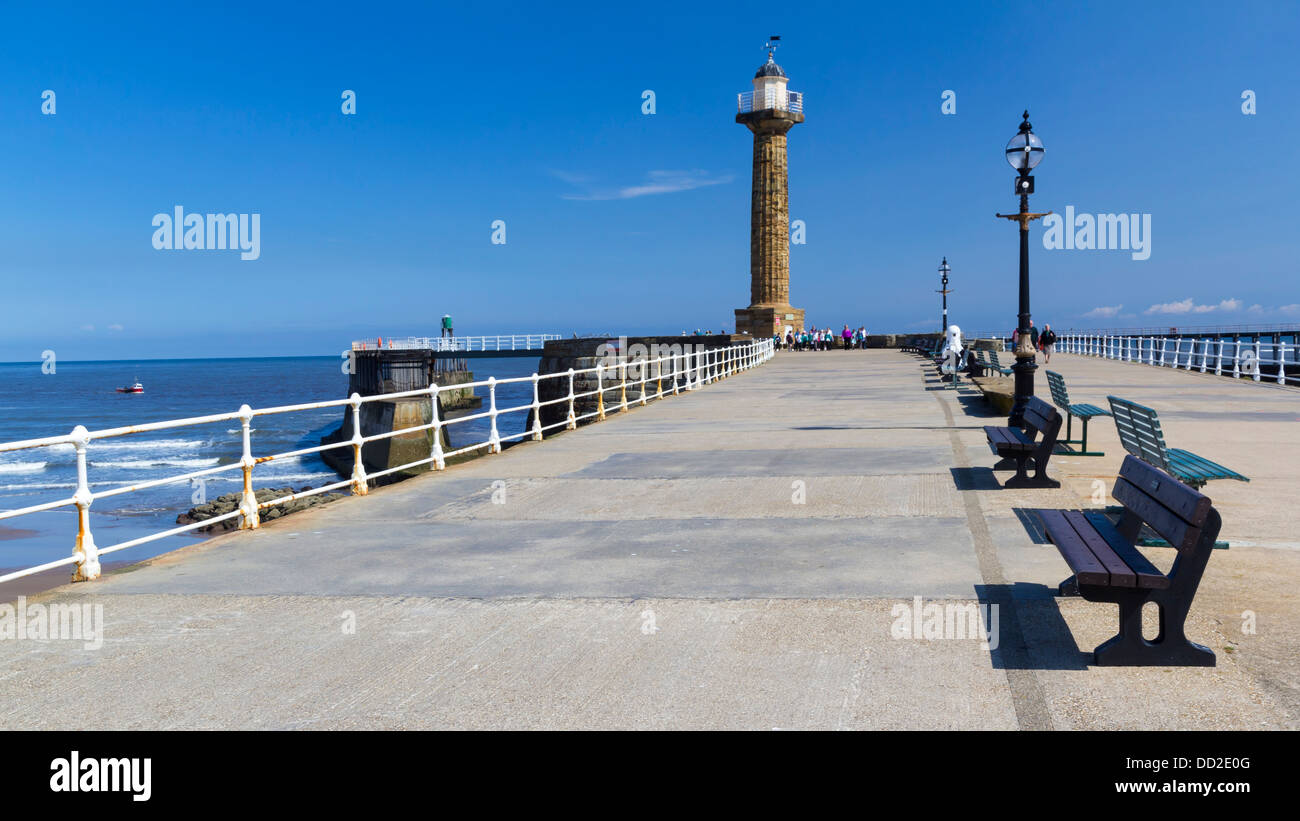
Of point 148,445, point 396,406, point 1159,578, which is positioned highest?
point 1159,578

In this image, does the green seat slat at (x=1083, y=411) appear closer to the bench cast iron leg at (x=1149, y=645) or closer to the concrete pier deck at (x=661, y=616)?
the concrete pier deck at (x=661, y=616)

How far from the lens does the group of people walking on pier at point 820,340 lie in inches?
2677

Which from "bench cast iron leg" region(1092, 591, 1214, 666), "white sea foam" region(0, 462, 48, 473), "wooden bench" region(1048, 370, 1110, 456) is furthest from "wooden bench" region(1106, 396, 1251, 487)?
"white sea foam" region(0, 462, 48, 473)

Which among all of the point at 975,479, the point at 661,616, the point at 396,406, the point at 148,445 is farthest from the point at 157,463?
the point at 661,616

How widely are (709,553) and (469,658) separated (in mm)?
2759

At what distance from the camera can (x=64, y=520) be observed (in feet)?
95.9

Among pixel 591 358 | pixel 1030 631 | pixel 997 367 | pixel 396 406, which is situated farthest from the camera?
pixel 591 358

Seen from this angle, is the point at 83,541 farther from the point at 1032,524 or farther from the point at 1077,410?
the point at 1077,410

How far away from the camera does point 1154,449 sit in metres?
6.96

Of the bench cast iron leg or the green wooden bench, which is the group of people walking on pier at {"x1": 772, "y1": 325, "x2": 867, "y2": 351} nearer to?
the green wooden bench

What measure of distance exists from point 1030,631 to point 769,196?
224ft

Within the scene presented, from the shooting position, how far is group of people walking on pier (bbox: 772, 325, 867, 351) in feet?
Answer: 223
